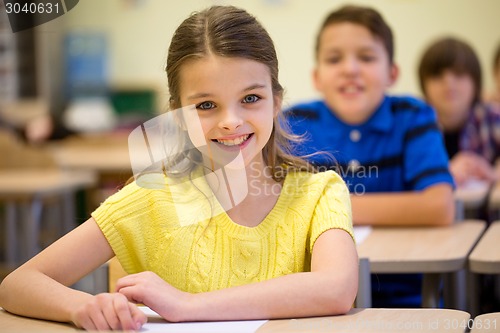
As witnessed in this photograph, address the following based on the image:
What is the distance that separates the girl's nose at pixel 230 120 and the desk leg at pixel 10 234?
10.9ft

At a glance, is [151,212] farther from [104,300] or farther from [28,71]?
[28,71]

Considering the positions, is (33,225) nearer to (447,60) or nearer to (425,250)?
(447,60)

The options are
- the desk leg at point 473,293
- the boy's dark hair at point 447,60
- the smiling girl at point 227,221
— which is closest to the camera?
the smiling girl at point 227,221

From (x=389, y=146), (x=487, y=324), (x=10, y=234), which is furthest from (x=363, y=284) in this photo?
(x=10, y=234)

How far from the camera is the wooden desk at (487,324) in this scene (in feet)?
3.80

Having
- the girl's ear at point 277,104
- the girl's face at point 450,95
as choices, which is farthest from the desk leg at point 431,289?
the girl's face at point 450,95

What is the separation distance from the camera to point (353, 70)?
237 cm

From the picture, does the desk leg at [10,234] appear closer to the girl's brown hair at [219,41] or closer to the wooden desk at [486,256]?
the wooden desk at [486,256]

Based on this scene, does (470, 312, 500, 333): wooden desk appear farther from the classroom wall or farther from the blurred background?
the blurred background

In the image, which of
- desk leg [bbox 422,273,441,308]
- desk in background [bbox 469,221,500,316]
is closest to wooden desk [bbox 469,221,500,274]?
desk in background [bbox 469,221,500,316]

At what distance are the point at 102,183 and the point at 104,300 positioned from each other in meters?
3.56

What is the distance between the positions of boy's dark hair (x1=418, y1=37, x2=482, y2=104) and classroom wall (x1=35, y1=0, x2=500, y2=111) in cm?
179

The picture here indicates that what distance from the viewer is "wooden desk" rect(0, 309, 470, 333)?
3.81 ft

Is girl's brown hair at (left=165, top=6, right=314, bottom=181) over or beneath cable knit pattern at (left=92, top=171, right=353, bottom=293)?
over
